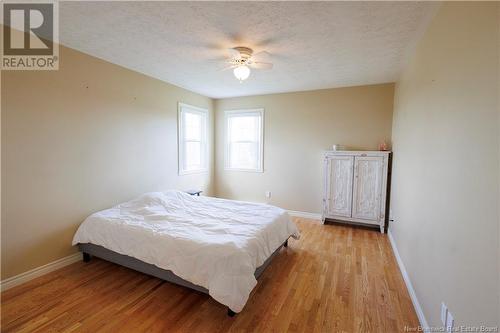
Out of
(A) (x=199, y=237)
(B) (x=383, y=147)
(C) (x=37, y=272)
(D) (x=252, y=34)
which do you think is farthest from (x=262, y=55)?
(C) (x=37, y=272)

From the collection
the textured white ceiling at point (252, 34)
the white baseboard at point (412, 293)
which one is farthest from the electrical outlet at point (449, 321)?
the textured white ceiling at point (252, 34)

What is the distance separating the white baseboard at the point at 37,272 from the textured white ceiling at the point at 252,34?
251 centimetres

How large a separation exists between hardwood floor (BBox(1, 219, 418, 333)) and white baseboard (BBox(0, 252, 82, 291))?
7 cm

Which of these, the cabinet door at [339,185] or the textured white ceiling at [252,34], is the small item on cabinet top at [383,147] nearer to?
the cabinet door at [339,185]

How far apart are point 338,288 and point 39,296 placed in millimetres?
2919

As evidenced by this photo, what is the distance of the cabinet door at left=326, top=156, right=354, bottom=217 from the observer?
4.21m

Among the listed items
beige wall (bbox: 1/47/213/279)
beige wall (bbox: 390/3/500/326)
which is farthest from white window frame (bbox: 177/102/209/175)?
beige wall (bbox: 390/3/500/326)

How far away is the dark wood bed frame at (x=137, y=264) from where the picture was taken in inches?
87.1

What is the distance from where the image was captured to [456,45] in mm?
1491

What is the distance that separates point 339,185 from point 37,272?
4.37m

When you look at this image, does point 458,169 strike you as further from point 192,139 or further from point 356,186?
point 192,139

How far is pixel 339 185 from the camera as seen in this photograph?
4.29 meters

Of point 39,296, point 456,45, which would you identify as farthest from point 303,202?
point 39,296

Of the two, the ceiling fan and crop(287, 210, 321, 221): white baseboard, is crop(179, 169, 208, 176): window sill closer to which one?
crop(287, 210, 321, 221): white baseboard
